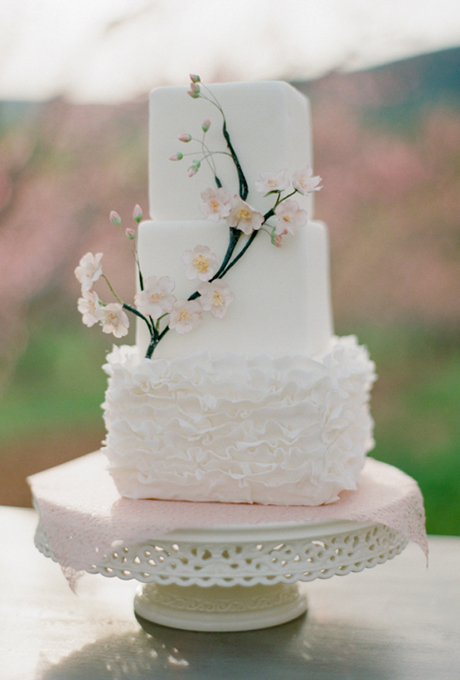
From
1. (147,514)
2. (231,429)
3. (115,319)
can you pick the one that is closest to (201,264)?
(115,319)

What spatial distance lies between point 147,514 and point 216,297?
18.1 inches

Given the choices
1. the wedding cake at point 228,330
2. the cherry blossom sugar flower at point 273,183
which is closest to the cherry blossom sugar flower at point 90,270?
the wedding cake at point 228,330

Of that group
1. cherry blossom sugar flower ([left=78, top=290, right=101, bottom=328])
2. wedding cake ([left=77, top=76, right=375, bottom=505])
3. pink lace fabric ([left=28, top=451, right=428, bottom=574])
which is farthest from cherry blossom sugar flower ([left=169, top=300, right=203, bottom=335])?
pink lace fabric ([left=28, top=451, right=428, bottom=574])

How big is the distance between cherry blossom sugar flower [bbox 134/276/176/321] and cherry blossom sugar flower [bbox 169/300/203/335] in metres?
0.02

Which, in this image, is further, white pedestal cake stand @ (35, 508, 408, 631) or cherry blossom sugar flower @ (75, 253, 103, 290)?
cherry blossom sugar flower @ (75, 253, 103, 290)

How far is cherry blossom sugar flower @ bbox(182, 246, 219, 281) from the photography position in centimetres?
153

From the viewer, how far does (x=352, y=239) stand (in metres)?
3.14

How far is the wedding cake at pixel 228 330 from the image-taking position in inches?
58.6

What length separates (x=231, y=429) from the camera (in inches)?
58.5

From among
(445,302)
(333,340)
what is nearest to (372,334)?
(445,302)

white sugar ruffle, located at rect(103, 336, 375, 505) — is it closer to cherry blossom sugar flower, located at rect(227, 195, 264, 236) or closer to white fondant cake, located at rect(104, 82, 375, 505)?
white fondant cake, located at rect(104, 82, 375, 505)

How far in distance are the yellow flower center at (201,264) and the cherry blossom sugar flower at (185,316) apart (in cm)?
7

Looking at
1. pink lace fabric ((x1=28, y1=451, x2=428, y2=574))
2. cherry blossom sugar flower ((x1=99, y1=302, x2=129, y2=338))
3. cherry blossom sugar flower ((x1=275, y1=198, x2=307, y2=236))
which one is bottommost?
pink lace fabric ((x1=28, y1=451, x2=428, y2=574))

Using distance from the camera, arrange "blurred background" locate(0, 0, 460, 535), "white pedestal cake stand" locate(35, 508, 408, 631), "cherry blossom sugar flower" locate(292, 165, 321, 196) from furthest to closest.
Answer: "blurred background" locate(0, 0, 460, 535)
"cherry blossom sugar flower" locate(292, 165, 321, 196)
"white pedestal cake stand" locate(35, 508, 408, 631)
